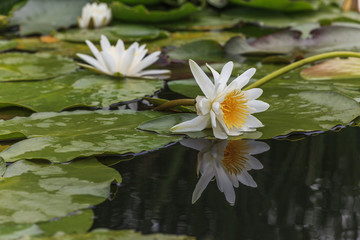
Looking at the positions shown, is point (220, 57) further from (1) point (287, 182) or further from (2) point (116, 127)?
(1) point (287, 182)

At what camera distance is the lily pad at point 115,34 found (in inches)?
91.1

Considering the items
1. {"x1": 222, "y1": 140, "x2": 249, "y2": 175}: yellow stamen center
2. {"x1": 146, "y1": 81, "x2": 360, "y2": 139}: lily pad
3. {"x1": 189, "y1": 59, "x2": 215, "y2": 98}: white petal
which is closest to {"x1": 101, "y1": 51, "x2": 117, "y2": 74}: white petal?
{"x1": 146, "y1": 81, "x2": 360, "y2": 139}: lily pad

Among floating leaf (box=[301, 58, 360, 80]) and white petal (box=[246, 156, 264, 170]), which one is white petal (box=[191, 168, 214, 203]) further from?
floating leaf (box=[301, 58, 360, 80])

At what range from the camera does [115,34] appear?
2.38 m

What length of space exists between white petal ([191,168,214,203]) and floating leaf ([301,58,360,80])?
30.0 inches

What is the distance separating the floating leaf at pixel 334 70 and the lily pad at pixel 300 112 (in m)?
0.18

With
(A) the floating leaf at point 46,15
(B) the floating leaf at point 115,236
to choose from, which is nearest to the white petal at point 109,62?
(B) the floating leaf at point 115,236

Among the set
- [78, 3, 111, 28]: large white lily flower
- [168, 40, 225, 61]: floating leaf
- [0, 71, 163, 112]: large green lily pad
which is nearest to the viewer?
[0, 71, 163, 112]: large green lily pad

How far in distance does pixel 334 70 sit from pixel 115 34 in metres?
1.09

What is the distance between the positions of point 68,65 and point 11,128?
65cm

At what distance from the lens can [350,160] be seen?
3.38 feet

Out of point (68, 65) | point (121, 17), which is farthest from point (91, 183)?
point (121, 17)

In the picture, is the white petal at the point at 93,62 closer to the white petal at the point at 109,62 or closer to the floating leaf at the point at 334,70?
the white petal at the point at 109,62

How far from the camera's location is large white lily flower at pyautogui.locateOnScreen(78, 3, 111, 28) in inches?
99.1
